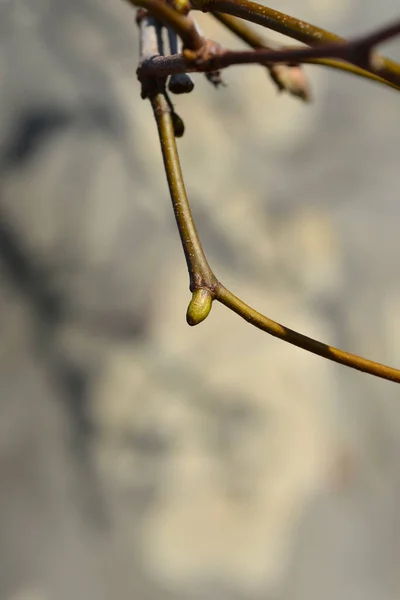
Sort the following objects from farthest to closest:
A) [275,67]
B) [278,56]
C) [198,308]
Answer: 1. [275,67]
2. [198,308]
3. [278,56]

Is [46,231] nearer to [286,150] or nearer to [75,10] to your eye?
[75,10]

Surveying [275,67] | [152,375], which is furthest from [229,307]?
[152,375]

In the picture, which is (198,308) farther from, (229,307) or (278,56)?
(278,56)

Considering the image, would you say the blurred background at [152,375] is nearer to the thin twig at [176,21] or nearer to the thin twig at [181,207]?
the thin twig at [181,207]

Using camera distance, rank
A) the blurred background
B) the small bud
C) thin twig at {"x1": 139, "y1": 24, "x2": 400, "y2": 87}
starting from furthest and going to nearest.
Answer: the blurred background, the small bud, thin twig at {"x1": 139, "y1": 24, "x2": 400, "y2": 87}

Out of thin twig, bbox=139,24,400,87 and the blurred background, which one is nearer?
thin twig, bbox=139,24,400,87

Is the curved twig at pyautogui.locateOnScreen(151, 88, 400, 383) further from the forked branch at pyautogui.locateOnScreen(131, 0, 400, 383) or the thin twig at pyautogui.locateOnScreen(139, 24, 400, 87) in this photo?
the thin twig at pyautogui.locateOnScreen(139, 24, 400, 87)

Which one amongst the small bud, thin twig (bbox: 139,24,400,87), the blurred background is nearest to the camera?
thin twig (bbox: 139,24,400,87)

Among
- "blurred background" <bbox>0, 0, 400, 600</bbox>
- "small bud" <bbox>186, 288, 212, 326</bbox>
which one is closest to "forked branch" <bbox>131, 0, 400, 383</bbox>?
"small bud" <bbox>186, 288, 212, 326</bbox>

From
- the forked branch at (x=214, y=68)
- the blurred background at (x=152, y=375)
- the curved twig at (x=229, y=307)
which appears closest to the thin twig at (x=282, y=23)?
the forked branch at (x=214, y=68)
